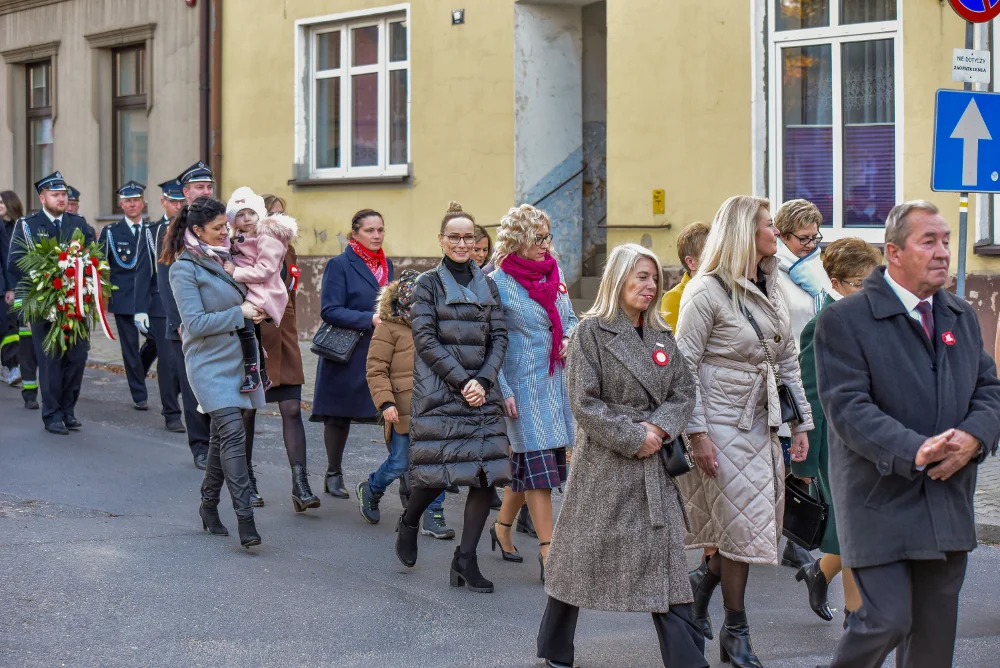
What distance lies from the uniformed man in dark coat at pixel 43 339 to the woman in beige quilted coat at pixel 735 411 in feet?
22.1

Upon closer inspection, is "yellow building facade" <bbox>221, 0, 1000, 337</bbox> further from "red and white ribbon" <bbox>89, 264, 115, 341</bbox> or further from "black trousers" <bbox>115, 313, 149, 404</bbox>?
"red and white ribbon" <bbox>89, 264, 115, 341</bbox>

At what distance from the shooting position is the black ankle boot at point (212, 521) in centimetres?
755

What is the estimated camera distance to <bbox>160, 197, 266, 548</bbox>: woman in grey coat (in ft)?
23.9

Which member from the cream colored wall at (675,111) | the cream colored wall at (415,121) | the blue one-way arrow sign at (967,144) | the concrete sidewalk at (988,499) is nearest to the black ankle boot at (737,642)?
the concrete sidewalk at (988,499)

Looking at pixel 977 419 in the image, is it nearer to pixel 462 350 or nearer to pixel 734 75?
pixel 462 350

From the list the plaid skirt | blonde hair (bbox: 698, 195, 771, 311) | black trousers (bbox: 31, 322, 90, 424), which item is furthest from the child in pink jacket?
black trousers (bbox: 31, 322, 90, 424)

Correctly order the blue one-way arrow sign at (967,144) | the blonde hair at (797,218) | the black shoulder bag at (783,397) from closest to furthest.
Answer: the black shoulder bag at (783,397), the blonde hair at (797,218), the blue one-way arrow sign at (967,144)

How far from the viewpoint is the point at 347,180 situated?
17.3 meters

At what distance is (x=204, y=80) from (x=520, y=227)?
13083 mm

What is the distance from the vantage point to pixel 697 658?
16.5 ft

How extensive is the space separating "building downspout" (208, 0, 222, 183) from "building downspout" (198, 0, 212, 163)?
6 cm

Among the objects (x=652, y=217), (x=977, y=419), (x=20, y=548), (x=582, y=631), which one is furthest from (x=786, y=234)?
(x=652, y=217)

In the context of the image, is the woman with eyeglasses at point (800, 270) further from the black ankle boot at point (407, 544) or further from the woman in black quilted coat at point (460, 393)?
the black ankle boot at point (407, 544)

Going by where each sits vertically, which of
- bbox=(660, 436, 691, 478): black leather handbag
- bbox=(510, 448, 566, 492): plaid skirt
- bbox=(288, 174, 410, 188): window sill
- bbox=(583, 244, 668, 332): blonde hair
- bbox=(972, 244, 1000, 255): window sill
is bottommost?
bbox=(510, 448, 566, 492): plaid skirt
